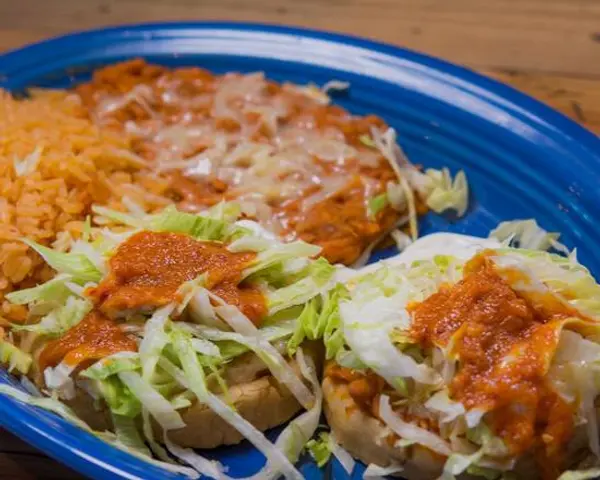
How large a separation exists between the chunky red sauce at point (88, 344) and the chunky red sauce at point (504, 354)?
67 centimetres

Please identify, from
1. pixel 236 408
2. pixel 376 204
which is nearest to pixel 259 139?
pixel 376 204

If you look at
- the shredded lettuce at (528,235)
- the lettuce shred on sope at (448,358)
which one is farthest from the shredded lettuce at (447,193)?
the lettuce shred on sope at (448,358)

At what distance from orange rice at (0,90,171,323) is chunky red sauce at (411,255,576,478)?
1014mm

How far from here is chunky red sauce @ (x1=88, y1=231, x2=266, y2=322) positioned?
191 cm

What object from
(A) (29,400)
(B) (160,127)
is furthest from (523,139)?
(A) (29,400)

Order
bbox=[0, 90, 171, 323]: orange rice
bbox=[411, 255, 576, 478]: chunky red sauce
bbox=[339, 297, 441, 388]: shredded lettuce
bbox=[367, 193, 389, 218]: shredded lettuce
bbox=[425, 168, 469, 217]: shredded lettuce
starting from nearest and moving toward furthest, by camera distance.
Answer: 1. bbox=[411, 255, 576, 478]: chunky red sauce
2. bbox=[339, 297, 441, 388]: shredded lettuce
3. bbox=[0, 90, 171, 323]: orange rice
4. bbox=[367, 193, 389, 218]: shredded lettuce
5. bbox=[425, 168, 469, 217]: shredded lettuce

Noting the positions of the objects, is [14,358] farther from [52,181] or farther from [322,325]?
[322,325]

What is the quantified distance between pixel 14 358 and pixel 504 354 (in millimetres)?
1151

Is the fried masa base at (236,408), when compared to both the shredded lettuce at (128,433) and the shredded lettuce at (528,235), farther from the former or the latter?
the shredded lettuce at (528,235)

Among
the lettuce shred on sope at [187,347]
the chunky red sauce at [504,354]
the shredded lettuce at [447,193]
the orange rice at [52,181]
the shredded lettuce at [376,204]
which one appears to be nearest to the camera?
the chunky red sauce at [504,354]

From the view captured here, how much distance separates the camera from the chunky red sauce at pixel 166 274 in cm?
191

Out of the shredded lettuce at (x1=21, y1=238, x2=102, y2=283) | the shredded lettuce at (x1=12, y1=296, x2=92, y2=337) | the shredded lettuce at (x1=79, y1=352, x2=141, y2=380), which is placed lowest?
the shredded lettuce at (x1=79, y1=352, x2=141, y2=380)

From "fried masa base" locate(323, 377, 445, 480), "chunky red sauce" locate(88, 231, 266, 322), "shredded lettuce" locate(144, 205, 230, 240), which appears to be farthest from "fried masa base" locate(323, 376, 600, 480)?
"shredded lettuce" locate(144, 205, 230, 240)

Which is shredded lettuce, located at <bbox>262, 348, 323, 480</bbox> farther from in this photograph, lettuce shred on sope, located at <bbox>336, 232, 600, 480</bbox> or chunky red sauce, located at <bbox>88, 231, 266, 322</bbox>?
chunky red sauce, located at <bbox>88, 231, 266, 322</bbox>
